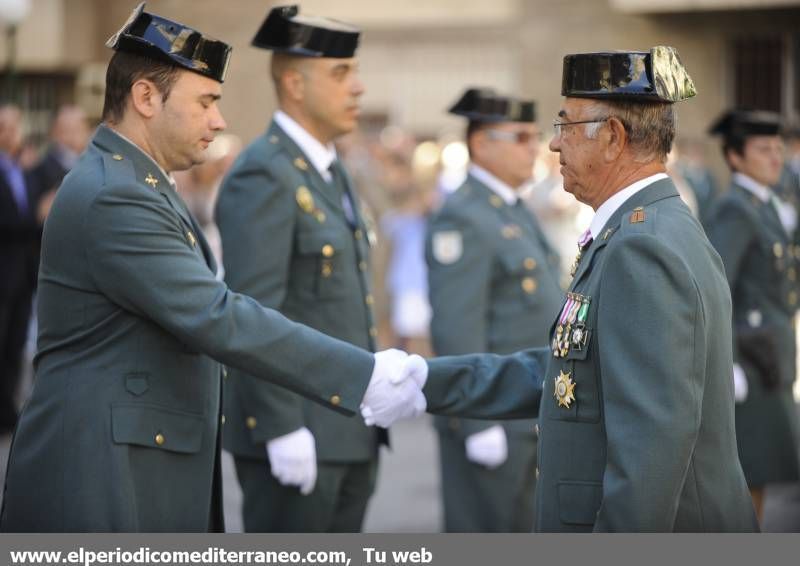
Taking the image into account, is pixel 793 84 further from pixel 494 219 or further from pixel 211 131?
pixel 211 131

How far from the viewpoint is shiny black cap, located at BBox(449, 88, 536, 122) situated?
19.4 feet

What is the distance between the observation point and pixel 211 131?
3711mm

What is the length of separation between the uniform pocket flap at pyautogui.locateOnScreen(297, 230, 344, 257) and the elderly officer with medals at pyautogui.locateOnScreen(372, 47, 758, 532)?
1.32 m

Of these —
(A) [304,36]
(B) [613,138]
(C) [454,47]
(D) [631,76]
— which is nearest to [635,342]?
(B) [613,138]

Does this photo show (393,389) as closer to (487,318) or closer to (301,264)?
(301,264)

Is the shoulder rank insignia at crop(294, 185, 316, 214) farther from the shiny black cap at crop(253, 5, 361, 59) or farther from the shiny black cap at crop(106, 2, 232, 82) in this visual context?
the shiny black cap at crop(106, 2, 232, 82)

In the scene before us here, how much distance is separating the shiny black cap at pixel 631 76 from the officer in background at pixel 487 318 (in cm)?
228

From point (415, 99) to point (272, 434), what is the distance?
20428mm

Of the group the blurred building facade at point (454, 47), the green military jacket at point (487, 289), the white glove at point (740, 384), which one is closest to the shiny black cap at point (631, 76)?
the green military jacket at point (487, 289)

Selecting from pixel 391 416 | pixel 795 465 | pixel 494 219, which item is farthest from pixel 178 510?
pixel 795 465

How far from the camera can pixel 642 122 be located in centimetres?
320

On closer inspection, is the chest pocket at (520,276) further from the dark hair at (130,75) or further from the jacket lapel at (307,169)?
the dark hair at (130,75)

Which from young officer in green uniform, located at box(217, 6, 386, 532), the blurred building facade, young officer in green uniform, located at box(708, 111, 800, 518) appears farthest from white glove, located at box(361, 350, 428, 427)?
the blurred building facade

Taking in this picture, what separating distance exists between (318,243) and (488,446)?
1.28 metres
